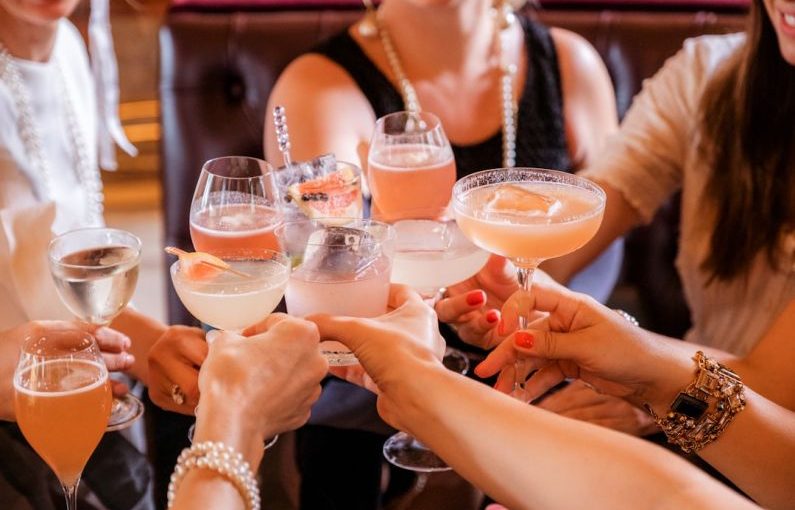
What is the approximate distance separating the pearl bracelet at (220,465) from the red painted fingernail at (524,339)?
45 centimetres

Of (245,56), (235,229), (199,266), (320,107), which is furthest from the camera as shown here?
(245,56)

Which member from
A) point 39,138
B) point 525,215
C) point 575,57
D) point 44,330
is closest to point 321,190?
point 525,215

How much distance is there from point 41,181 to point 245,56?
0.58 m

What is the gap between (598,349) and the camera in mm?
1272

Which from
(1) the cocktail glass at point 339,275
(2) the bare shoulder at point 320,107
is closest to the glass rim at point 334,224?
(1) the cocktail glass at point 339,275

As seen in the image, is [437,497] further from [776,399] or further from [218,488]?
[776,399]

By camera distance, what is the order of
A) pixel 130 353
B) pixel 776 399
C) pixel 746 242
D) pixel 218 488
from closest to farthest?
pixel 218 488
pixel 776 399
pixel 130 353
pixel 746 242

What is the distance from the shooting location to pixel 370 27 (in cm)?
226

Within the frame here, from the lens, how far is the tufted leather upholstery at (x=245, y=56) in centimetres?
231

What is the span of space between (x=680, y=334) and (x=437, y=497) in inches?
57.2

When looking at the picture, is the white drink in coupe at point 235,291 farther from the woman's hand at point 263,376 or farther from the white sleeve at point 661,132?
the white sleeve at point 661,132

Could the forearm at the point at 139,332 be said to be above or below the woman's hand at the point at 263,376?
below

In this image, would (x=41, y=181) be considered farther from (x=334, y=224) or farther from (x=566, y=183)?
(x=566, y=183)

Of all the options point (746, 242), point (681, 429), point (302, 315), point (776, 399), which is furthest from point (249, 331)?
point (746, 242)
